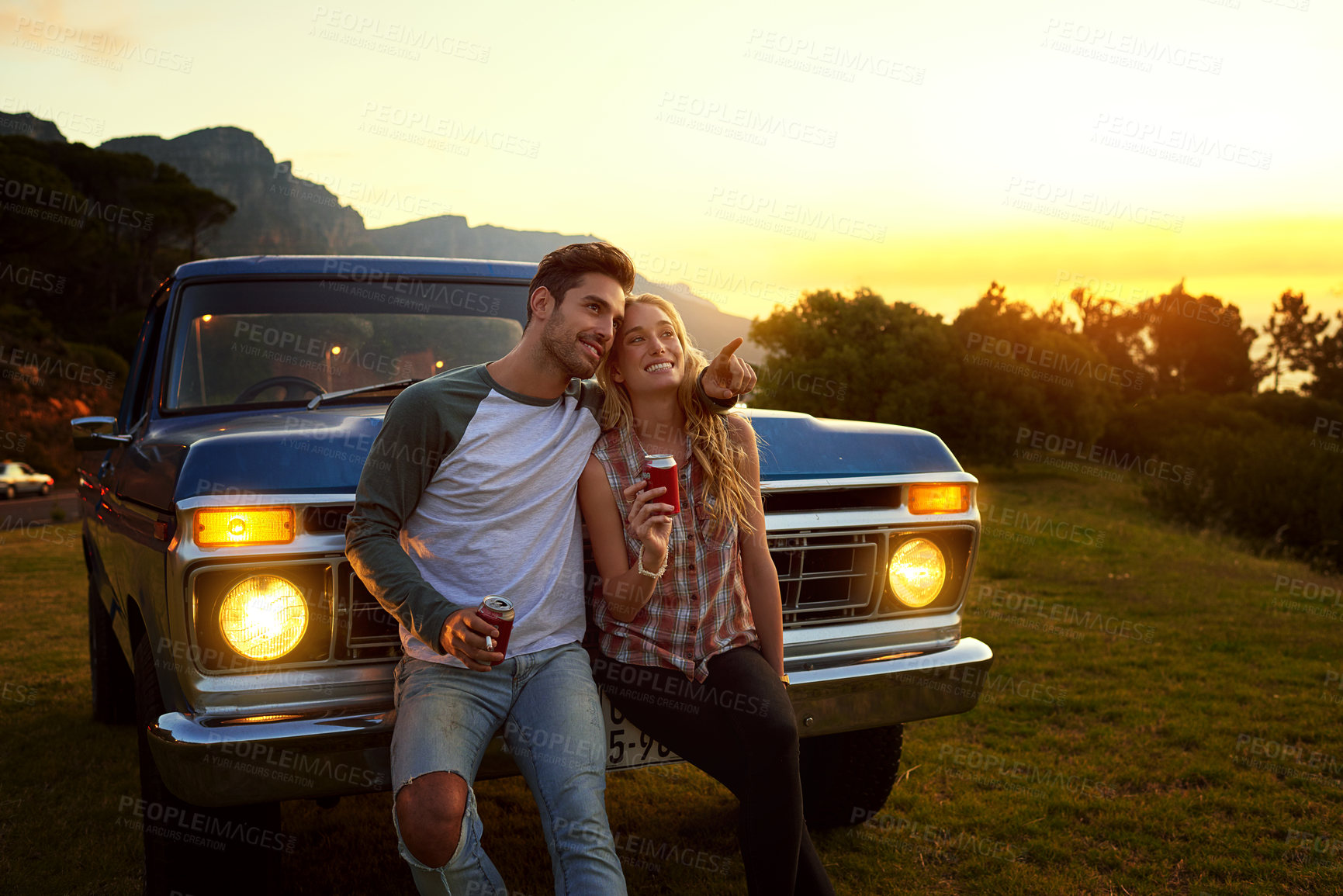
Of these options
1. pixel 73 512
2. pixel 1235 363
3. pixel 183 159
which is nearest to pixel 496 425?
pixel 73 512

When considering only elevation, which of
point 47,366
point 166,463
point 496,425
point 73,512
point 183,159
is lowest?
point 73,512

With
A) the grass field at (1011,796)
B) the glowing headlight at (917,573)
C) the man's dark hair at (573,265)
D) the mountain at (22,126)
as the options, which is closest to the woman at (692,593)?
the man's dark hair at (573,265)

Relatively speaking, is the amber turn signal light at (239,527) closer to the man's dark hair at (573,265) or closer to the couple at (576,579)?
the couple at (576,579)

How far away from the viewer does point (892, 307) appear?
40.2 meters

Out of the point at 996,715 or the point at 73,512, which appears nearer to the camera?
the point at 996,715

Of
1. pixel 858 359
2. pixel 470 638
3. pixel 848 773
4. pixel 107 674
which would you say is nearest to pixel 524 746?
pixel 470 638

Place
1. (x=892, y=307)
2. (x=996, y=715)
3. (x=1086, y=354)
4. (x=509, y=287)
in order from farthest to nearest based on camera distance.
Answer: (x=1086, y=354)
(x=892, y=307)
(x=996, y=715)
(x=509, y=287)

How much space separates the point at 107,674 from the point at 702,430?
3.93 m

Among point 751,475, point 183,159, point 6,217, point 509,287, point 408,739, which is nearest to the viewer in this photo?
point 408,739

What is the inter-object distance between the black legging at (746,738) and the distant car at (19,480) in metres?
32.7

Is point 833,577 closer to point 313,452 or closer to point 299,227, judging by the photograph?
point 313,452

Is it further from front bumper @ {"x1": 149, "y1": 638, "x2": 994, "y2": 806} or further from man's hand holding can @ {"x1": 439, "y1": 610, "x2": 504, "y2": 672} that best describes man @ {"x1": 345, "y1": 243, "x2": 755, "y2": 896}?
front bumper @ {"x1": 149, "y1": 638, "x2": 994, "y2": 806}

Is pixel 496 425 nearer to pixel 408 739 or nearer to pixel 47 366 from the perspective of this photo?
pixel 408 739

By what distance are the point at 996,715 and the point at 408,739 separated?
425 centimetres
